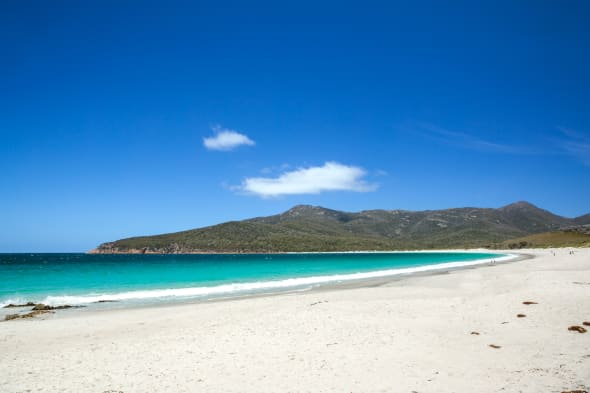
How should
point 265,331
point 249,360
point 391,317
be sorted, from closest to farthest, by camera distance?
point 249,360, point 265,331, point 391,317

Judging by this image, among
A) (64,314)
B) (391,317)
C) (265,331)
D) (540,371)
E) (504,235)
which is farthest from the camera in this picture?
(504,235)

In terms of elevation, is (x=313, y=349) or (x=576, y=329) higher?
(x=313, y=349)

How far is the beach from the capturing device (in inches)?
303

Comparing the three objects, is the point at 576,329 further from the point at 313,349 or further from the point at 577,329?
the point at 313,349

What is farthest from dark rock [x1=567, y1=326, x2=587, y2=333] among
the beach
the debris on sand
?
the beach

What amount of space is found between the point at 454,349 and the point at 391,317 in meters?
4.32

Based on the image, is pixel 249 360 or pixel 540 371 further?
pixel 249 360

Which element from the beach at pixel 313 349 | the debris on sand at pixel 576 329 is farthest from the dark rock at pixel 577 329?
the beach at pixel 313 349

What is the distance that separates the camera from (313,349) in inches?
398

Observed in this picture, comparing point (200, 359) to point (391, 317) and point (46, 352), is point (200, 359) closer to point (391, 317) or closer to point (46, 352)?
point (46, 352)

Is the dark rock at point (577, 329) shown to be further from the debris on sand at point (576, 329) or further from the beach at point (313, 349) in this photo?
the beach at point (313, 349)

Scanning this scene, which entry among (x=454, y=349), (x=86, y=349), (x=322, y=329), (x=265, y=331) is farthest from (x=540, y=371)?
(x=86, y=349)

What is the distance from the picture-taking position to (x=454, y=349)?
9820 millimetres

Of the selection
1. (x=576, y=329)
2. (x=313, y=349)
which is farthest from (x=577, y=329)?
(x=313, y=349)
